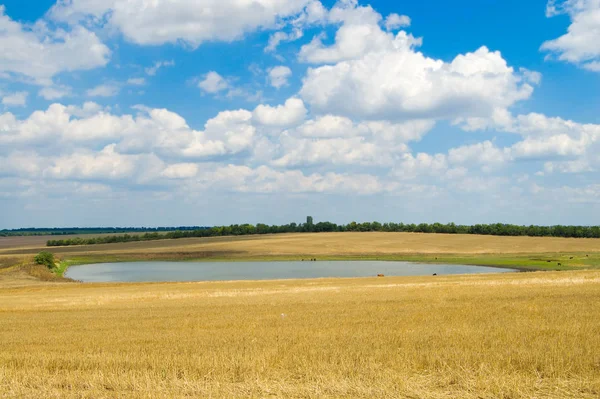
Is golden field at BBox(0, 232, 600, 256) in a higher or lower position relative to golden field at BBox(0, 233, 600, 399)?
lower

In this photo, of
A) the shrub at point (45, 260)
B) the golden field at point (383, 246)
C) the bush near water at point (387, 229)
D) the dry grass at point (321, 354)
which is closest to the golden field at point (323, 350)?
the dry grass at point (321, 354)

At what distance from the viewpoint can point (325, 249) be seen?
11856cm

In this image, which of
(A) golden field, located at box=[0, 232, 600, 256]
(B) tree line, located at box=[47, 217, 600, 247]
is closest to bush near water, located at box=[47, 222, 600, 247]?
(B) tree line, located at box=[47, 217, 600, 247]

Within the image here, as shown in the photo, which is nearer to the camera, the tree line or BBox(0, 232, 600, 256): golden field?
BBox(0, 232, 600, 256): golden field

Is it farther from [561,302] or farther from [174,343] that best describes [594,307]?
[174,343]

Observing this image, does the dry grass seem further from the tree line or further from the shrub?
the tree line

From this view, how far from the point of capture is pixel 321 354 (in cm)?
1209

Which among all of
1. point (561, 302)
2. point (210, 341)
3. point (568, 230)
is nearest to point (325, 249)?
point (568, 230)

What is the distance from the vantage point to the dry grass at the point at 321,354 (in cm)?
948

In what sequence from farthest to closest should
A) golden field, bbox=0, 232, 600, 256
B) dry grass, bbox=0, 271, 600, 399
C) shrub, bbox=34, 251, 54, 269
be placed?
1. golden field, bbox=0, 232, 600, 256
2. shrub, bbox=34, 251, 54, 269
3. dry grass, bbox=0, 271, 600, 399

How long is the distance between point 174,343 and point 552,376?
9.55 metres

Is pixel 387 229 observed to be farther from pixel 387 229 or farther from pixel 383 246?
pixel 383 246

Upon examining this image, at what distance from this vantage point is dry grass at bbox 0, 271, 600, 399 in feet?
31.1

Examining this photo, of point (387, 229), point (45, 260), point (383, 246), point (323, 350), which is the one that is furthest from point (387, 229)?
point (323, 350)
